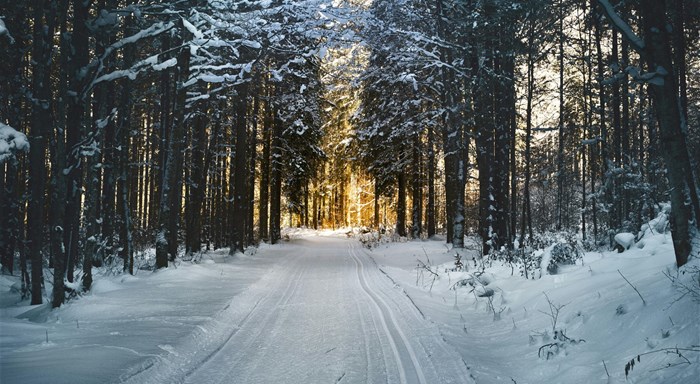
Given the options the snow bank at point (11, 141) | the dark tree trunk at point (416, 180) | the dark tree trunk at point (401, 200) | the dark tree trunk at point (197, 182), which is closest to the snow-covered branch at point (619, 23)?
the snow bank at point (11, 141)

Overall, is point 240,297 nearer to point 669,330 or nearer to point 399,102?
point 669,330

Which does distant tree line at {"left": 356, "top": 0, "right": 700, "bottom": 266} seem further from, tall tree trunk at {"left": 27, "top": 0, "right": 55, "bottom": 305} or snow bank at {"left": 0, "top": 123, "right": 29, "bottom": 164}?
tall tree trunk at {"left": 27, "top": 0, "right": 55, "bottom": 305}

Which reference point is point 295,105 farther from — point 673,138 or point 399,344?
point 673,138

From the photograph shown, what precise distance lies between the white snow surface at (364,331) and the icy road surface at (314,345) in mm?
22

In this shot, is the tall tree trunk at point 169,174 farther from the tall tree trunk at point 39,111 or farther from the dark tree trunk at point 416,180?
the dark tree trunk at point 416,180

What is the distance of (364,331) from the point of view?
6.47 meters

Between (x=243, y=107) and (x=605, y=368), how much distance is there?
16239 millimetres

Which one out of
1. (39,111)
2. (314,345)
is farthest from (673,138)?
(39,111)

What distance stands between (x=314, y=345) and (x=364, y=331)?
95 cm

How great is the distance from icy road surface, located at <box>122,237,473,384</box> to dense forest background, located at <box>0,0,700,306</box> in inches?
129

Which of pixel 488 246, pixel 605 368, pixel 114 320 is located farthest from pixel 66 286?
pixel 488 246

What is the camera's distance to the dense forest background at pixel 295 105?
7.31 m

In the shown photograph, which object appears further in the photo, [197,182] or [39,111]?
[197,182]

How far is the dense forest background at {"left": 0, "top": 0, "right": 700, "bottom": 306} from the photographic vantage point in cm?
731
